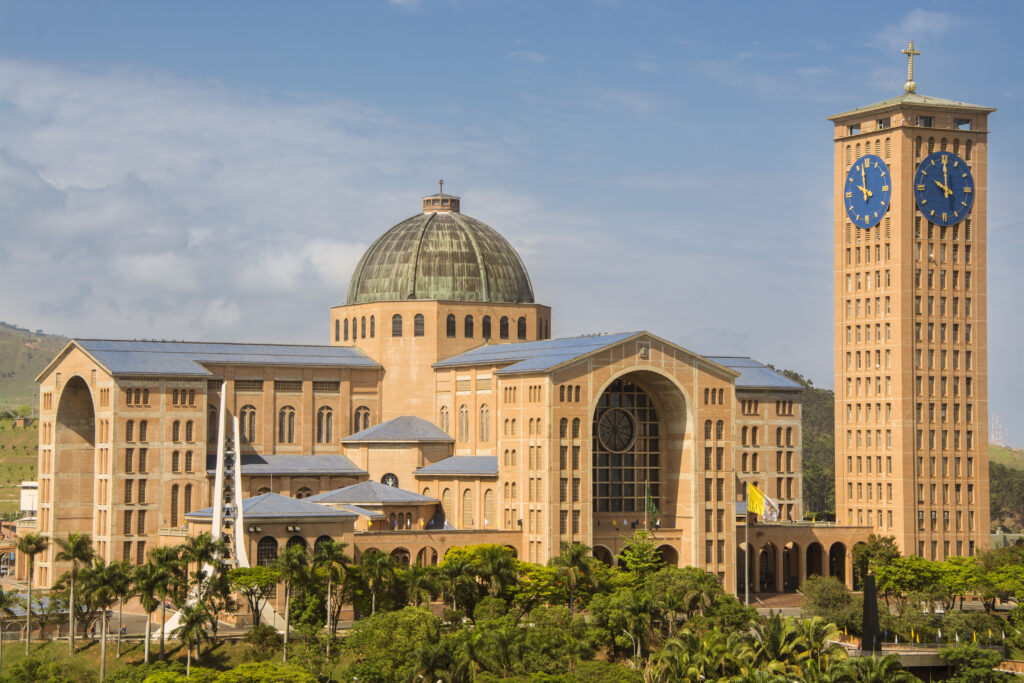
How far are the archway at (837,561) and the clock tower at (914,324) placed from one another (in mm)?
2316

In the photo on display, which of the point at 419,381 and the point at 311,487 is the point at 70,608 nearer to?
the point at 311,487

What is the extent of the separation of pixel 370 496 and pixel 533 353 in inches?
584

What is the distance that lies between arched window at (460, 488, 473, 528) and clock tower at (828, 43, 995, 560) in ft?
95.2

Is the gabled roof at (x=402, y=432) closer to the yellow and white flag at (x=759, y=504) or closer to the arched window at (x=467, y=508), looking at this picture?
the arched window at (x=467, y=508)

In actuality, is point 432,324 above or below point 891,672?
above

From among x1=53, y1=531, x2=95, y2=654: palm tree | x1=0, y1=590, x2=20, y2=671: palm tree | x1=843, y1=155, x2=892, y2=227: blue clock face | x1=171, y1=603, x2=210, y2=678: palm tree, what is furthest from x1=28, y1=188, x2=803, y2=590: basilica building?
x1=843, y1=155, x2=892, y2=227: blue clock face

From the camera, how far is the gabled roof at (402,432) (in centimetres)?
11531

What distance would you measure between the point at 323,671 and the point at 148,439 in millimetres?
29825

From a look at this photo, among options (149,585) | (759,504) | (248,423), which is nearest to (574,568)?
(759,504)

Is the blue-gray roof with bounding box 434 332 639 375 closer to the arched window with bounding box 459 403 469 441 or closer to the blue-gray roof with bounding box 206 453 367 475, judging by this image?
the arched window with bounding box 459 403 469 441

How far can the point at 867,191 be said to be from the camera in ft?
390

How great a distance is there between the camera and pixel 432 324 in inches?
4751

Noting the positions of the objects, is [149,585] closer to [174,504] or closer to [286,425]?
[174,504]

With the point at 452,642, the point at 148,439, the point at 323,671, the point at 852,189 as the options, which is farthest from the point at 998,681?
the point at 148,439
